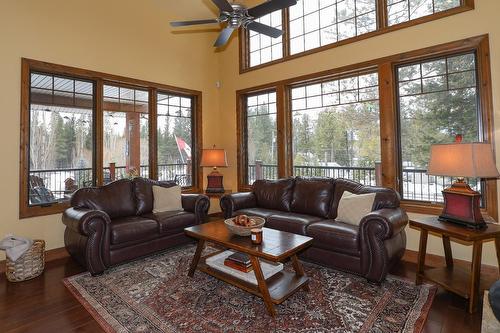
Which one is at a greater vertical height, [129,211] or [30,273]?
[129,211]

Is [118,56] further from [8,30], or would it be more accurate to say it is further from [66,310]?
[66,310]

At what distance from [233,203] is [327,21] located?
321cm

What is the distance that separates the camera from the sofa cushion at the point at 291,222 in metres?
3.31

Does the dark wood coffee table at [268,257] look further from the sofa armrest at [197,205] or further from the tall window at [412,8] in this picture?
the tall window at [412,8]

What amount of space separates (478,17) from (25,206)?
18.9 ft

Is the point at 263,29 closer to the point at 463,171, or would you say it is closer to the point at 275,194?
the point at 275,194

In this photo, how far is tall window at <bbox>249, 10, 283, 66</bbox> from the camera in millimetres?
4969

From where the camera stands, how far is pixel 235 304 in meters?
2.43

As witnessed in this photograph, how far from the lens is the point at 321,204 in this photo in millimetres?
3770

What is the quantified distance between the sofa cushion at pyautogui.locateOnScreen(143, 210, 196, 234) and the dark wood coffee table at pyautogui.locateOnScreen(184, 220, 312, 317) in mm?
851

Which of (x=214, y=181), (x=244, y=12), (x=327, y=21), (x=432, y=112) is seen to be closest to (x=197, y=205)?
(x=214, y=181)

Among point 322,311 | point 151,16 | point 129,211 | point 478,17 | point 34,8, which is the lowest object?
point 322,311

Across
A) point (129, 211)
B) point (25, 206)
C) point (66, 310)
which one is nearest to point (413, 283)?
point (66, 310)

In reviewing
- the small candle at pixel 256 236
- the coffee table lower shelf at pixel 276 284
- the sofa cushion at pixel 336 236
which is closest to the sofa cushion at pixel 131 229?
the coffee table lower shelf at pixel 276 284
